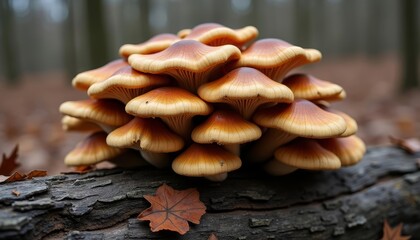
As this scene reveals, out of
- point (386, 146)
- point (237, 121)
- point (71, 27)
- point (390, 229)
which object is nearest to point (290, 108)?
point (237, 121)

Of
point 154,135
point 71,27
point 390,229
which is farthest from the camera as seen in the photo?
point 71,27

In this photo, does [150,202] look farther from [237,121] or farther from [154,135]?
[237,121]

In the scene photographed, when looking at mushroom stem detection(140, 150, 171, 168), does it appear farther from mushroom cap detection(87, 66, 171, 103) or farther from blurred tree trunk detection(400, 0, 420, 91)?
blurred tree trunk detection(400, 0, 420, 91)

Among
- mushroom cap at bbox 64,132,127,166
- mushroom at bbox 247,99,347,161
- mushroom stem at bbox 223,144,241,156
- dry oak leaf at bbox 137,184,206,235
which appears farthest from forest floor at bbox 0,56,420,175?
mushroom at bbox 247,99,347,161

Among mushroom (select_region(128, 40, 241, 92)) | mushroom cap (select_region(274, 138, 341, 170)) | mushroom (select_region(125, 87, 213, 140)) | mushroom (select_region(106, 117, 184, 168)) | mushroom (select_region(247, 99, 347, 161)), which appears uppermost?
mushroom (select_region(128, 40, 241, 92))

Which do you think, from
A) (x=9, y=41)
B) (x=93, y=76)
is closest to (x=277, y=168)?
(x=93, y=76)

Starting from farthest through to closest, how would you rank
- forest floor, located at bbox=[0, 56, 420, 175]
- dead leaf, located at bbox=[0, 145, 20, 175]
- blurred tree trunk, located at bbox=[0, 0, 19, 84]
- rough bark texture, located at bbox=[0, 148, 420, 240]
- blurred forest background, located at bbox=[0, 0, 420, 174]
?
blurred tree trunk, located at bbox=[0, 0, 19, 84]
blurred forest background, located at bbox=[0, 0, 420, 174]
forest floor, located at bbox=[0, 56, 420, 175]
dead leaf, located at bbox=[0, 145, 20, 175]
rough bark texture, located at bbox=[0, 148, 420, 240]

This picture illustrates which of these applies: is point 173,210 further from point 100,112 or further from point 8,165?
point 8,165
